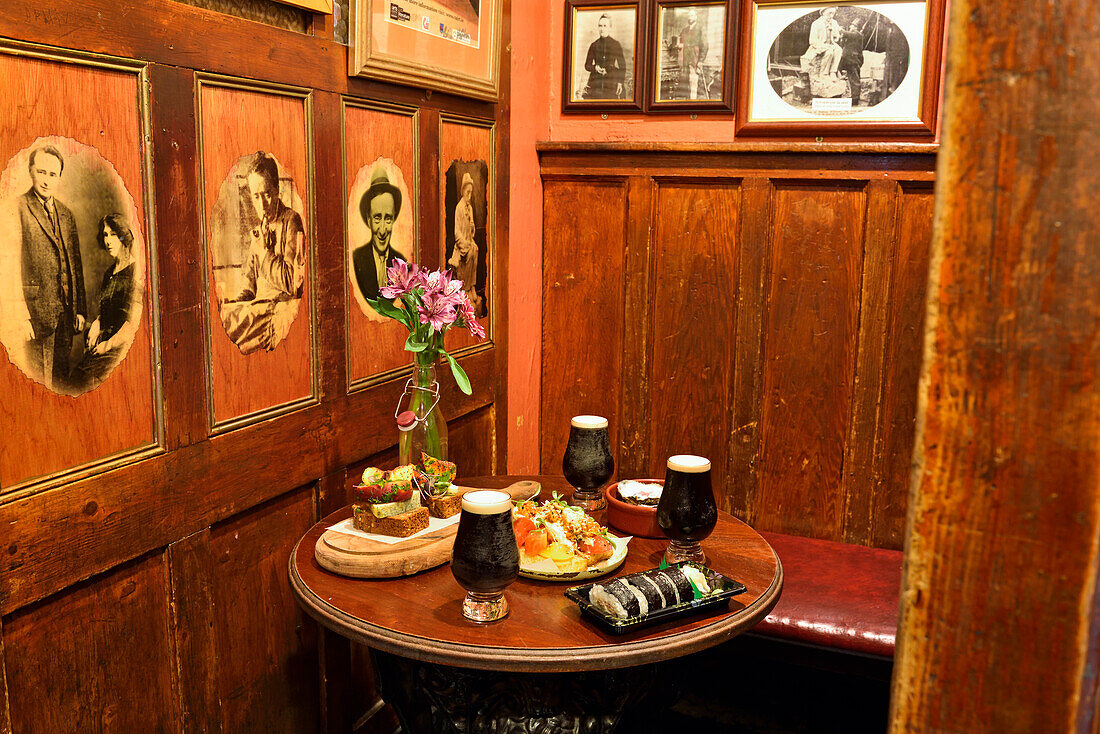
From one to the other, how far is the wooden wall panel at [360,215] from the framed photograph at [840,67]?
1.20 meters

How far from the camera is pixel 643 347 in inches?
132

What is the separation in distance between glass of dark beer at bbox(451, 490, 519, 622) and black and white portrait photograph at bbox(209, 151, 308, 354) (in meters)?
0.83

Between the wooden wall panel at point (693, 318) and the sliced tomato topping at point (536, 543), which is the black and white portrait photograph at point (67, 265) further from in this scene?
the wooden wall panel at point (693, 318)

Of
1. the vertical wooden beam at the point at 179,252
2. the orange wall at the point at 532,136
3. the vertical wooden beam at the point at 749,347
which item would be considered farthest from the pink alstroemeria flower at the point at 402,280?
the vertical wooden beam at the point at 749,347

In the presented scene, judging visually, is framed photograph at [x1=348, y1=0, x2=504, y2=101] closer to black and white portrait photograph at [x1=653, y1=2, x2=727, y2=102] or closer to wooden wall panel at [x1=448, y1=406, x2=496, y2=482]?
black and white portrait photograph at [x1=653, y1=2, x2=727, y2=102]

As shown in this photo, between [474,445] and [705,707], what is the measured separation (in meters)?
1.25

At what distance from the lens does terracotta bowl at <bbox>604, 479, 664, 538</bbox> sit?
7.06 feet

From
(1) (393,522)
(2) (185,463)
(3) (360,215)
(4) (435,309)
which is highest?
(3) (360,215)

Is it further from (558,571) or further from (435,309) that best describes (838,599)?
(435,309)

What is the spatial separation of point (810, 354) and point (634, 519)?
1.27 metres

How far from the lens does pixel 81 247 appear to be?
5.55ft

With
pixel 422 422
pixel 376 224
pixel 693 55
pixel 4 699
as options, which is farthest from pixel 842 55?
pixel 4 699

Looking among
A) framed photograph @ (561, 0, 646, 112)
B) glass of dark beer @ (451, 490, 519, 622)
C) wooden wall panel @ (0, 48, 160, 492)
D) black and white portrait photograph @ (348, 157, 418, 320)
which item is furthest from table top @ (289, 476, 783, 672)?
framed photograph @ (561, 0, 646, 112)

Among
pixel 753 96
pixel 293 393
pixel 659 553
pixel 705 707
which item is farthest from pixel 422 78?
pixel 705 707
